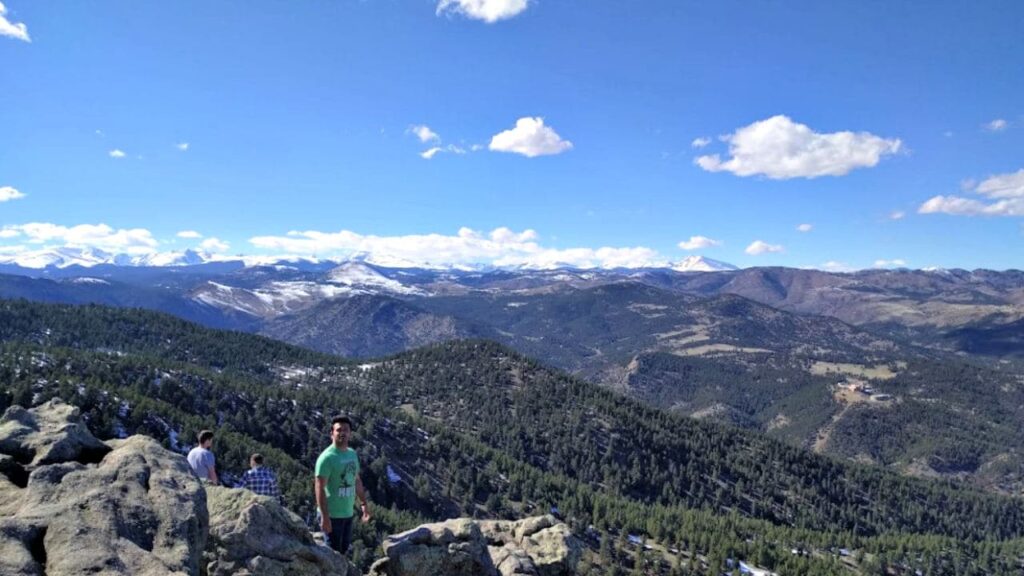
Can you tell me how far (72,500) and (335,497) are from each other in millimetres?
9120

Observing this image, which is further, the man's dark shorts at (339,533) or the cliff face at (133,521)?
the man's dark shorts at (339,533)

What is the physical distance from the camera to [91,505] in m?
18.5

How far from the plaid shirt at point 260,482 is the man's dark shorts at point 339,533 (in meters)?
4.28

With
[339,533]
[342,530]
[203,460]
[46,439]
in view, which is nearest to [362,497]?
[342,530]

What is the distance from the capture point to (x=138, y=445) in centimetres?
2427

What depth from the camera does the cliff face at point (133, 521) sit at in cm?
1627

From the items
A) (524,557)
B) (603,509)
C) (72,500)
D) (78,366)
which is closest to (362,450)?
(603,509)

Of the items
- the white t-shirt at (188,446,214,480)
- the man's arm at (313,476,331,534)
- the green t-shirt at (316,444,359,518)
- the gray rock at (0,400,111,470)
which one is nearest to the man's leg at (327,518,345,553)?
the man's arm at (313,476,331,534)

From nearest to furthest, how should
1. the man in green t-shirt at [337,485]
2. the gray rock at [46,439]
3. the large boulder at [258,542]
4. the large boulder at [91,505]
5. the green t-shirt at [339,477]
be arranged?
the large boulder at [91,505], the large boulder at [258,542], the gray rock at [46,439], the man in green t-shirt at [337,485], the green t-shirt at [339,477]

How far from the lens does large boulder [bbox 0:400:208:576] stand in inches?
627

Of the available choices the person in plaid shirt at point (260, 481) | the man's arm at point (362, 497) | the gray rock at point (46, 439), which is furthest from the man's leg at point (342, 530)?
the gray rock at point (46, 439)

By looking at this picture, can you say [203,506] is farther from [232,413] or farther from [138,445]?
[232,413]

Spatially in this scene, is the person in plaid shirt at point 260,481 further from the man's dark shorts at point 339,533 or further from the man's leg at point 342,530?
the man's leg at point 342,530

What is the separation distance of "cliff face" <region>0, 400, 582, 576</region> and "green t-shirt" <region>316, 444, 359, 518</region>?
4.98ft
